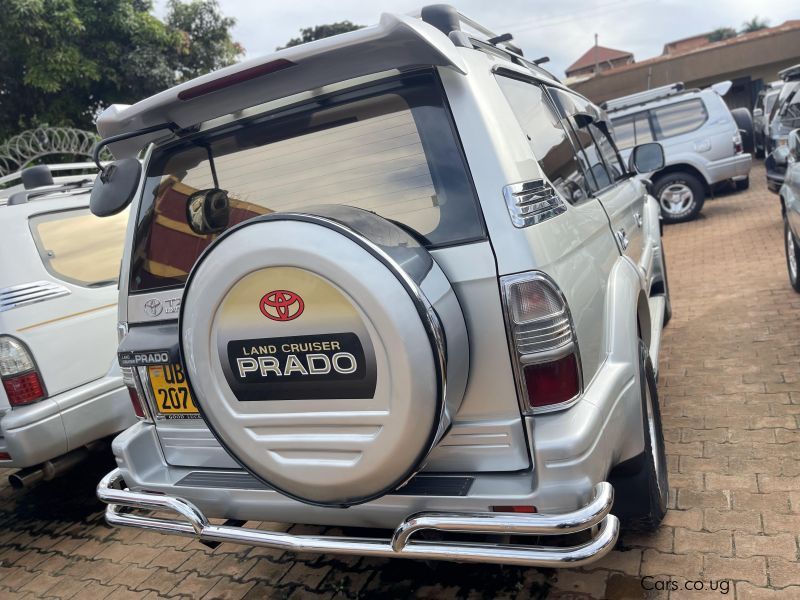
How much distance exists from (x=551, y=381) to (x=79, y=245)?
3.33m

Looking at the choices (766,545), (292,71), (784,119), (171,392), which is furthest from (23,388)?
(784,119)

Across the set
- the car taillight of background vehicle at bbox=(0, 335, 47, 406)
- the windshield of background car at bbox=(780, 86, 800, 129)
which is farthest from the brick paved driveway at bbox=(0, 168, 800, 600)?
the windshield of background car at bbox=(780, 86, 800, 129)

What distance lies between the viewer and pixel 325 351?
1.92 metres

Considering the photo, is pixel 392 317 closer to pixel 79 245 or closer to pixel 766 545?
pixel 766 545

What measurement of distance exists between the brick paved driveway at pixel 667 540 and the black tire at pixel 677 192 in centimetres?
536

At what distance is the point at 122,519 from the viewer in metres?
2.50

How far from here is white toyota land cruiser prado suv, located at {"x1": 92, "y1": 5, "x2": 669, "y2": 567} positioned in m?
1.83

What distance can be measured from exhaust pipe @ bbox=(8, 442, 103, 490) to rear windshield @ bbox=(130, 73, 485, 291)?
1.62 meters

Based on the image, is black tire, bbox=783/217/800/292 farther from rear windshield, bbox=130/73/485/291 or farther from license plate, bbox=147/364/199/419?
license plate, bbox=147/364/199/419

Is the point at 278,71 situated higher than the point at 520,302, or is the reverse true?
the point at 278,71

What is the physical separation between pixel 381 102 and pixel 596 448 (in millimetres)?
1251

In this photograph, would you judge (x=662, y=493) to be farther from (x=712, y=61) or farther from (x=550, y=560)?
(x=712, y=61)

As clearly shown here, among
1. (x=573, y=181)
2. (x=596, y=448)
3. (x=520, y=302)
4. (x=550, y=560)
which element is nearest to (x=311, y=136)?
(x=520, y=302)

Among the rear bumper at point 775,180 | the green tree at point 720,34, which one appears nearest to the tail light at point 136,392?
the rear bumper at point 775,180
